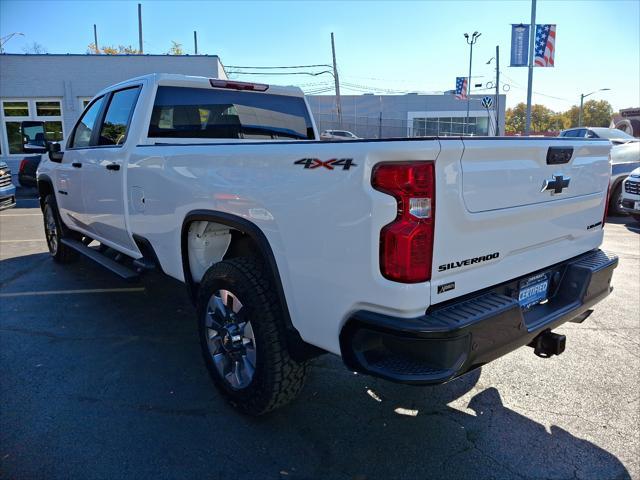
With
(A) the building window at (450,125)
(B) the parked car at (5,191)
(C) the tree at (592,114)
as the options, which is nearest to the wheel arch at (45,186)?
(B) the parked car at (5,191)

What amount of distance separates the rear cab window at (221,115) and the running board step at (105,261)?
1.15 metres

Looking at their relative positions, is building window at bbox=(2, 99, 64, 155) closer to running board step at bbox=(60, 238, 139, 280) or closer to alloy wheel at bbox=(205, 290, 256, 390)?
running board step at bbox=(60, 238, 139, 280)

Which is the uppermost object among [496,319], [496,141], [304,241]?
[496,141]

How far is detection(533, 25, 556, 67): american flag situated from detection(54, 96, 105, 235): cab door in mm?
18448

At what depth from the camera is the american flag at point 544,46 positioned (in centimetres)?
1944

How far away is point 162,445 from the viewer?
108 inches

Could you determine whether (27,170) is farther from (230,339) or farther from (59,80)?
(230,339)

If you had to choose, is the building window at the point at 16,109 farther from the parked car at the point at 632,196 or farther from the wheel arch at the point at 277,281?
the wheel arch at the point at 277,281

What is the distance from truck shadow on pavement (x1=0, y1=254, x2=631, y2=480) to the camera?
2.58 m

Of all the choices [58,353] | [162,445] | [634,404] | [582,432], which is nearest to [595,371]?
[634,404]

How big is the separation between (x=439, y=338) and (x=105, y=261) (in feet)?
11.9

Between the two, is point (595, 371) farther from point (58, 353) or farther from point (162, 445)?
point (58, 353)

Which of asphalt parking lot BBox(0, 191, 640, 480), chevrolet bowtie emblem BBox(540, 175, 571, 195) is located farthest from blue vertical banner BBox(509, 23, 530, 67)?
chevrolet bowtie emblem BBox(540, 175, 571, 195)

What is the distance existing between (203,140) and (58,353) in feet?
6.60
